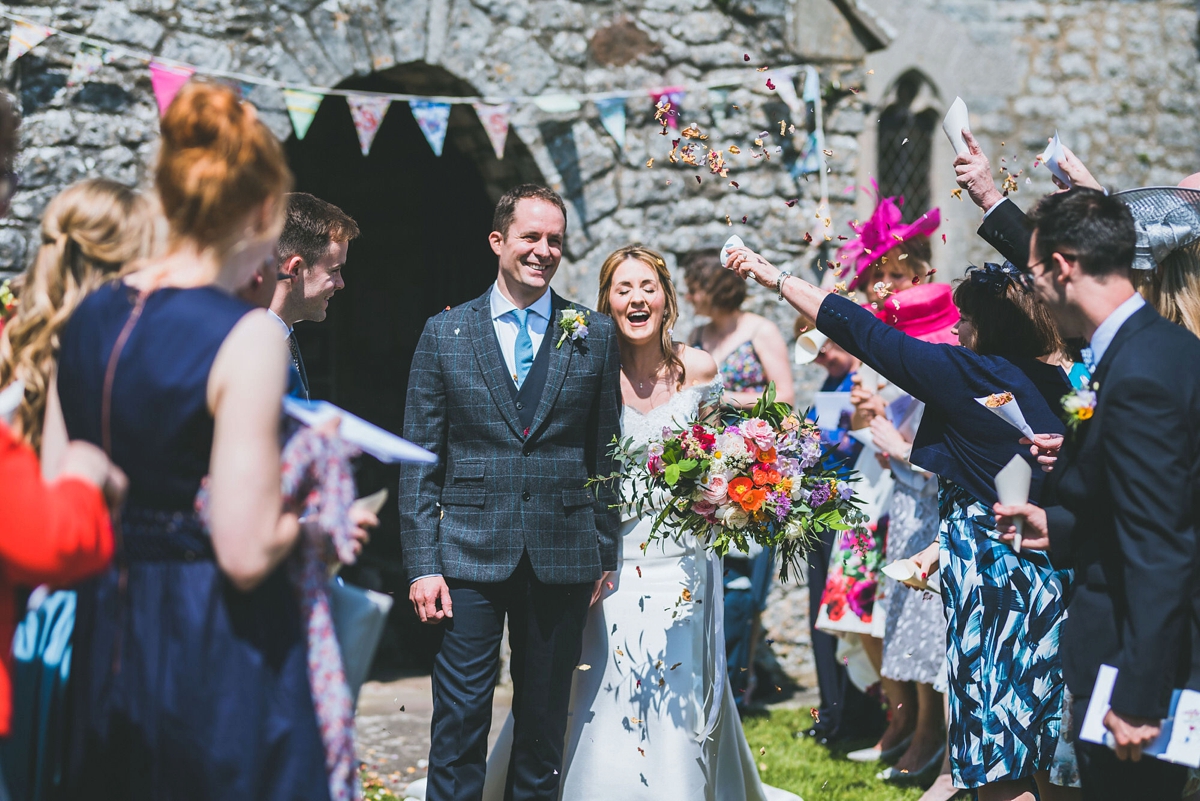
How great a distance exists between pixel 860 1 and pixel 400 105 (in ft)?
9.69

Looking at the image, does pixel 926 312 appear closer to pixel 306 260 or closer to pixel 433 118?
pixel 306 260

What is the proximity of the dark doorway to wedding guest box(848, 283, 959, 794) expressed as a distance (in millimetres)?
3159

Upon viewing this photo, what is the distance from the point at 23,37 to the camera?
16.9ft

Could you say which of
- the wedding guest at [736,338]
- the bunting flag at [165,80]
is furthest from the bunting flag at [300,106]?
the wedding guest at [736,338]

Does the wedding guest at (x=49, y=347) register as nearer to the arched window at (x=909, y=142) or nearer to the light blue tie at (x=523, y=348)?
the light blue tie at (x=523, y=348)

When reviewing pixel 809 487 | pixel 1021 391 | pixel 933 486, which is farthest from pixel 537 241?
pixel 933 486

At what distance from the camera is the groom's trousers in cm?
362

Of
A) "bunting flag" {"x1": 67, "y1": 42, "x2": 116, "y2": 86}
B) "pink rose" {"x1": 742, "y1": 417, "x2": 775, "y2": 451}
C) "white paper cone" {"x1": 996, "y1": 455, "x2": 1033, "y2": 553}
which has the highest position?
"bunting flag" {"x1": 67, "y1": 42, "x2": 116, "y2": 86}

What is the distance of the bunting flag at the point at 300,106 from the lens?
5734mm

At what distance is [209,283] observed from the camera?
82.5 inches

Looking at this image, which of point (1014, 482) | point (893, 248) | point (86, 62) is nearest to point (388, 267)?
point (86, 62)

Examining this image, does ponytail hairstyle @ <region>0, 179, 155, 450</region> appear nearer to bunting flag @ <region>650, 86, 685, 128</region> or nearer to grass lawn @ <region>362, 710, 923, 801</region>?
grass lawn @ <region>362, 710, 923, 801</region>

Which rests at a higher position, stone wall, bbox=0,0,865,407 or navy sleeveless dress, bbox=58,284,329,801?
stone wall, bbox=0,0,865,407

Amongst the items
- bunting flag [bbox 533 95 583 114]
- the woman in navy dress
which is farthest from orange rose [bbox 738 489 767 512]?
bunting flag [bbox 533 95 583 114]
